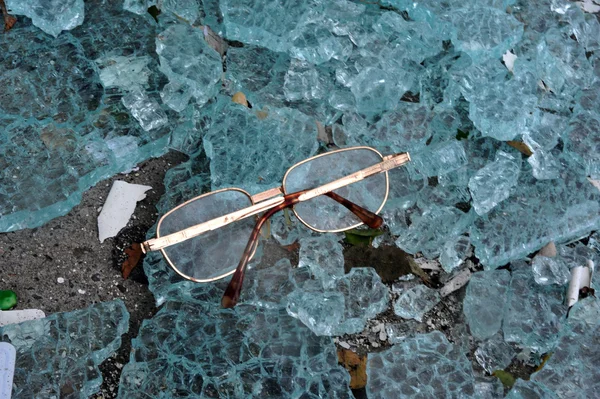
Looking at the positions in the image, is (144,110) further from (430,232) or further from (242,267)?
(430,232)

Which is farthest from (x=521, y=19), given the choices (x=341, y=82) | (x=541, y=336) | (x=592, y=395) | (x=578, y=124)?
(x=592, y=395)

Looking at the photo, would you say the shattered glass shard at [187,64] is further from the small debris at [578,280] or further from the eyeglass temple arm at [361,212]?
the small debris at [578,280]

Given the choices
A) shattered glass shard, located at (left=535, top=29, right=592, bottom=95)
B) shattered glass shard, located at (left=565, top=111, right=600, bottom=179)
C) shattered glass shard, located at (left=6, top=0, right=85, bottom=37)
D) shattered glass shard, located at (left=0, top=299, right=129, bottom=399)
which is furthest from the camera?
shattered glass shard, located at (left=535, top=29, right=592, bottom=95)

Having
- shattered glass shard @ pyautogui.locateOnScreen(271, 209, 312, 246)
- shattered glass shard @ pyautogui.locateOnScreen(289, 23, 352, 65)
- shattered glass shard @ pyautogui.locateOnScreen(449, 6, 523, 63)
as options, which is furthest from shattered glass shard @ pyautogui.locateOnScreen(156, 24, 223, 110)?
shattered glass shard @ pyautogui.locateOnScreen(449, 6, 523, 63)

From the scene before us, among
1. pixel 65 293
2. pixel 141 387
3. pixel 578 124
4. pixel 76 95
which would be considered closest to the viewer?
pixel 141 387

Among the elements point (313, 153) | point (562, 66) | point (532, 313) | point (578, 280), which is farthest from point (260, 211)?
point (562, 66)

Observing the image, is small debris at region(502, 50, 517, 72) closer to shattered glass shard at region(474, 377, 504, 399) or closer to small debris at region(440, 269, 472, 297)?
small debris at region(440, 269, 472, 297)

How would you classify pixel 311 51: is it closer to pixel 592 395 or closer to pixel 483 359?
pixel 483 359
